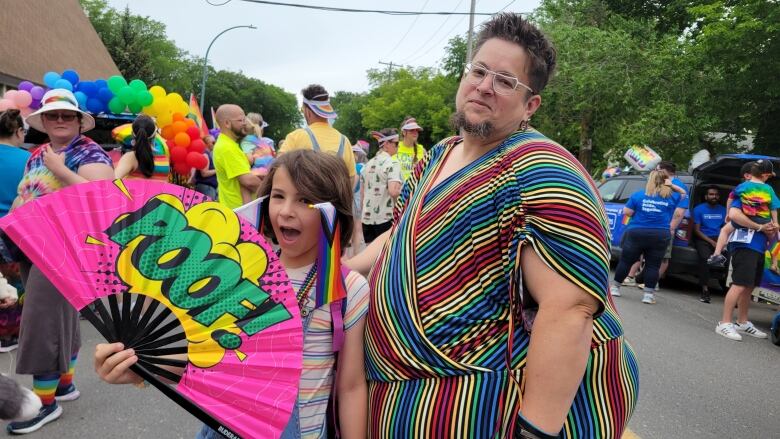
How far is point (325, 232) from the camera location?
175cm

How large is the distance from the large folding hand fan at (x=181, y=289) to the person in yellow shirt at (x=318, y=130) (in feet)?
10.2

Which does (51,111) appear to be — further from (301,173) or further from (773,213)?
(773,213)

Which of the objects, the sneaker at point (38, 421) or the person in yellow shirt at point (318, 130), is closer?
the sneaker at point (38, 421)

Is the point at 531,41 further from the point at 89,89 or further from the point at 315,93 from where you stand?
the point at 89,89

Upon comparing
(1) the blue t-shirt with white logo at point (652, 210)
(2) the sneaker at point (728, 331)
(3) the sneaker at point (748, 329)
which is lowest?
(3) the sneaker at point (748, 329)

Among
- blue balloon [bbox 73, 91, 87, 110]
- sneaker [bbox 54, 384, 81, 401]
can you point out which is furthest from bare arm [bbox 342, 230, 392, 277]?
blue balloon [bbox 73, 91, 87, 110]

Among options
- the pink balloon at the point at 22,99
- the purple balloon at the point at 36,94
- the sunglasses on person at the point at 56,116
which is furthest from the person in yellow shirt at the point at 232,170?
the purple balloon at the point at 36,94

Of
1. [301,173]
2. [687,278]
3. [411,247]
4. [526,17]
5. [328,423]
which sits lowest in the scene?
[687,278]

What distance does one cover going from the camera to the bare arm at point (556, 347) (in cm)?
134

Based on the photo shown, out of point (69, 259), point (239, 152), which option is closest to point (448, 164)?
point (69, 259)

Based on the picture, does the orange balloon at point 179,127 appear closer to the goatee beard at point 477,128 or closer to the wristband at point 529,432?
the goatee beard at point 477,128

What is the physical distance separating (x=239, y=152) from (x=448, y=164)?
3495 mm

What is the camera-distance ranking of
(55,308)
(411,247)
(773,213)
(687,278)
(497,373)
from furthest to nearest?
(687,278)
(773,213)
(55,308)
(411,247)
(497,373)

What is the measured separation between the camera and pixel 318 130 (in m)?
4.71
